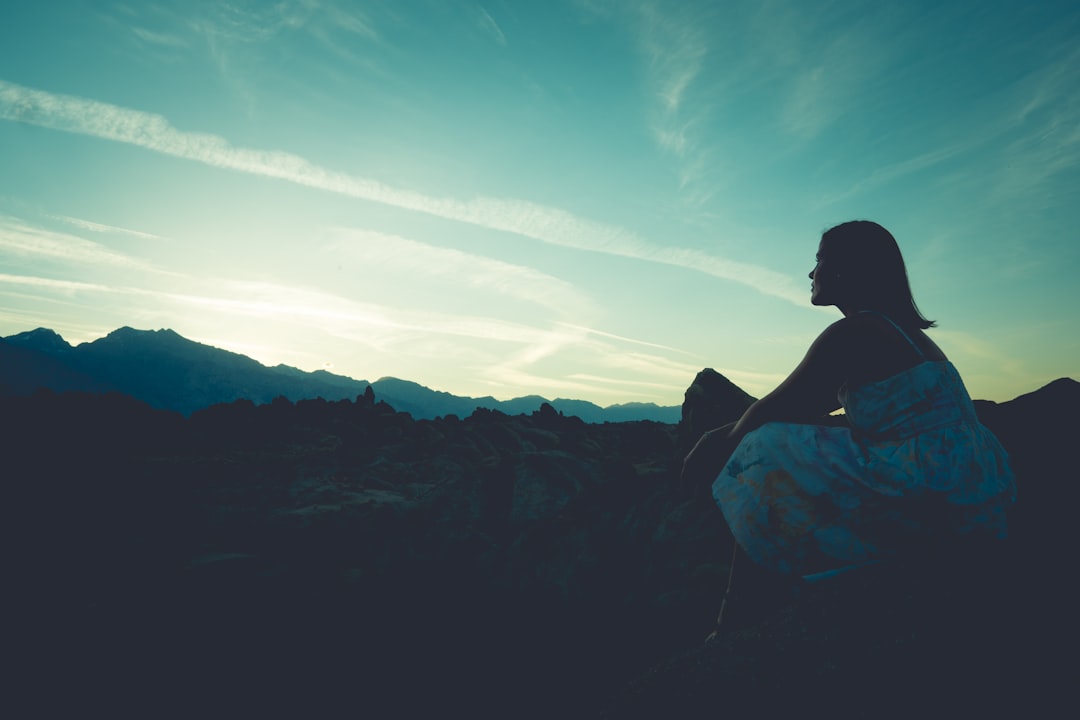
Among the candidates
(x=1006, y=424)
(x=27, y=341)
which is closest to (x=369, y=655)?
(x=1006, y=424)

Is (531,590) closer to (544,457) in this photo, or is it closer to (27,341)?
(544,457)

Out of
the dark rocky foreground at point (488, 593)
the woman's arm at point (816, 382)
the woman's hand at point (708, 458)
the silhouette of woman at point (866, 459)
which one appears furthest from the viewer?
the woman's hand at point (708, 458)

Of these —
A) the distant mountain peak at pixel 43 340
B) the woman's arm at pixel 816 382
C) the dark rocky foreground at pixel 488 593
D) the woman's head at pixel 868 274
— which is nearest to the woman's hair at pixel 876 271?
the woman's head at pixel 868 274

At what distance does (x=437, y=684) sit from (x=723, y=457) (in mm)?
3764

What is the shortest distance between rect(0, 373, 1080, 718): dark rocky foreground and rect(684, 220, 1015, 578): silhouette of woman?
0.67 ft

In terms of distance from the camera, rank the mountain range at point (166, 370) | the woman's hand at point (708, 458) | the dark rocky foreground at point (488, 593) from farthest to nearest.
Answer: the mountain range at point (166, 370) → the woman's hand at point (708, 458) → the dark rocky foreground at point (488, 593)

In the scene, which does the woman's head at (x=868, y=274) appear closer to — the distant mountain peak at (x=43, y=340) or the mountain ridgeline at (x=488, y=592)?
→ the mountain ridgeline at (x=488, y=592)

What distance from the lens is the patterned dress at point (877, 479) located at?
2.02 m

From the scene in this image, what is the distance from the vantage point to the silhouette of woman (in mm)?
2029

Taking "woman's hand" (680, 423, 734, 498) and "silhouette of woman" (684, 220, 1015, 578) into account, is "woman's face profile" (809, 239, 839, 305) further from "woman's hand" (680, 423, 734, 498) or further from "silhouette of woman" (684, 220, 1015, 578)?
"woman's hand" (680, 423, 734, 498)

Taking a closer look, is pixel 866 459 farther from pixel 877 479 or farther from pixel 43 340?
pixel 43 340

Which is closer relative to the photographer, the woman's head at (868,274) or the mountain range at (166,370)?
the woman's head at (868,274)


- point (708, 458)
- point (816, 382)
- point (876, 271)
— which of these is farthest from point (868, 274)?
point (708, 458)

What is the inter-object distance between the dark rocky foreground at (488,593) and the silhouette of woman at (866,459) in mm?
204
